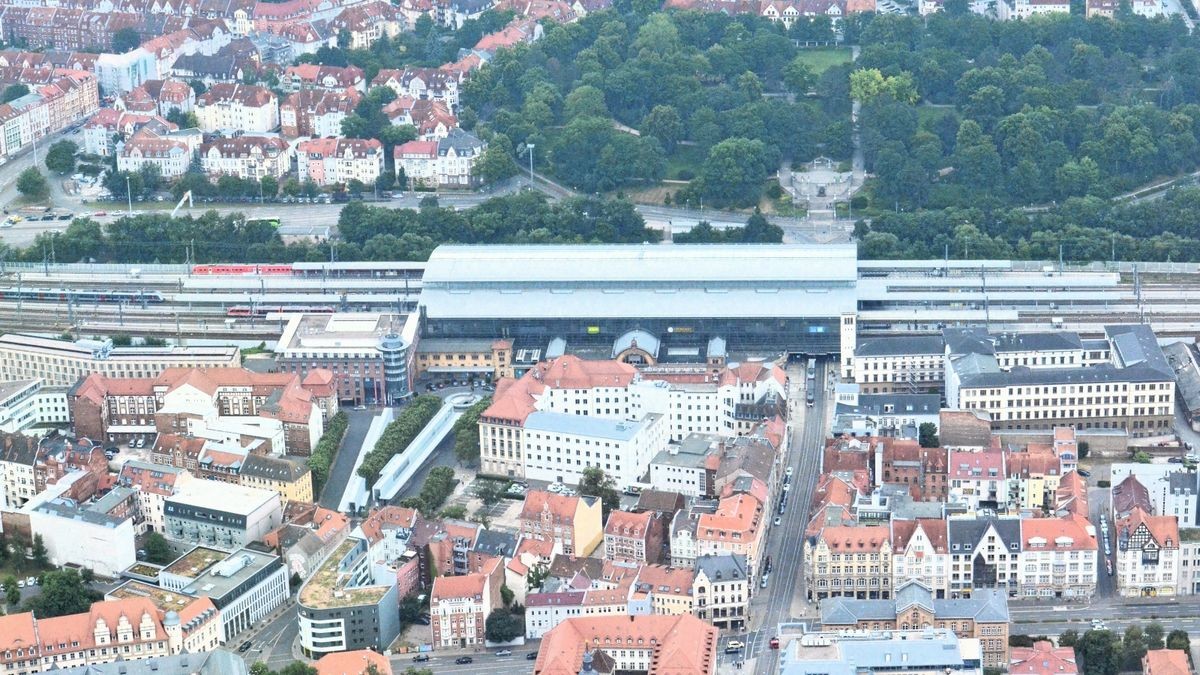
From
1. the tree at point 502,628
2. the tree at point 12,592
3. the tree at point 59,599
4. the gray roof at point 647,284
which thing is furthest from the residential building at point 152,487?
the gray roof at point 647,284

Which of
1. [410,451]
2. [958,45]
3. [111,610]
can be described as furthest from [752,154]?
[111,610]

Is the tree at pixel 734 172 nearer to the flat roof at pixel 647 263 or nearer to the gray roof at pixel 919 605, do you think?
the flat roof at pixel 647 263

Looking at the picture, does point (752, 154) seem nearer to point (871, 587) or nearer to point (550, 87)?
point (550, 87)

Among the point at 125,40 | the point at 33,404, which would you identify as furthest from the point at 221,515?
the point at 125,40

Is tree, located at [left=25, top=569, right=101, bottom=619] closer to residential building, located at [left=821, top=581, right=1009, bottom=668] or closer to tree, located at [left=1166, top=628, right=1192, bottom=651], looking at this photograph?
residential building, located at [left=821, top=581, right=1009, bottom=668]

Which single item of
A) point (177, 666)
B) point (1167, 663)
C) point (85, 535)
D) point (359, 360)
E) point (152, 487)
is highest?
point (359, 360)

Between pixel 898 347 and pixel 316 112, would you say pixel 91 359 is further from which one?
pixel 316 112
